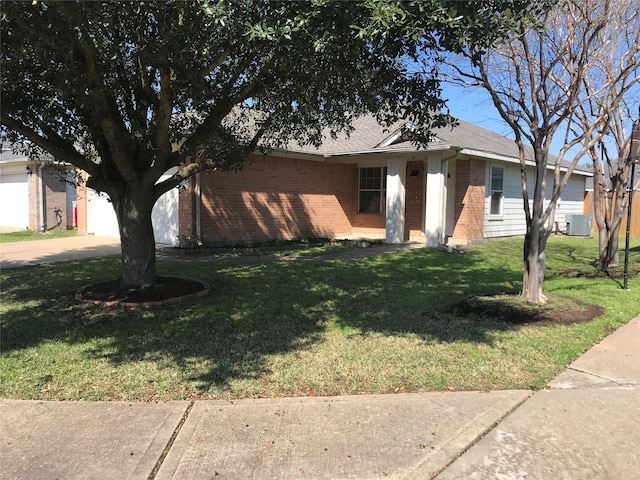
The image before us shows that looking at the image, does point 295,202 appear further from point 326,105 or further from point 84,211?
point 326,105

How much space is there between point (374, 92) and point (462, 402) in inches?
171

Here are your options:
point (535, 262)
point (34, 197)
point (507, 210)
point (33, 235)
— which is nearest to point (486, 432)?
point (535, 262)

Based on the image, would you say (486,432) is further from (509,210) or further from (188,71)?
(509,210)

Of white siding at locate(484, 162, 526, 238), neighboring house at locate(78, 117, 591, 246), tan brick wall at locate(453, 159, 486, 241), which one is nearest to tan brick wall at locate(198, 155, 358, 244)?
neighboring house at locate(78, 117, 591, 246)

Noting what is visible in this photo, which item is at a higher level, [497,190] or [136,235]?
[497,190]

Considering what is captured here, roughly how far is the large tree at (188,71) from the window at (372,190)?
9.59 meters

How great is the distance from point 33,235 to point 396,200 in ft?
41.2

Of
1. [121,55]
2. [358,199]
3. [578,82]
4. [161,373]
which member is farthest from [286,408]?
[358,199]

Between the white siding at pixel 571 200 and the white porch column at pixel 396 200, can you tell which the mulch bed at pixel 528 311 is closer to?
the white porch column at pixel 396 200

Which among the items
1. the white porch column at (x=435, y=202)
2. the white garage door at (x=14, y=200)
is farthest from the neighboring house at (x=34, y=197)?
the white porch column at (x=435, y=202)

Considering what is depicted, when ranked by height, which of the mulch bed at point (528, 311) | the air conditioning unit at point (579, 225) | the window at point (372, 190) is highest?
the window at point (372, 190)

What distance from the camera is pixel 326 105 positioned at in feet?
22.9

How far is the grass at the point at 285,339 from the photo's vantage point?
13.8 feet

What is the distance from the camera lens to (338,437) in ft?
10.9
